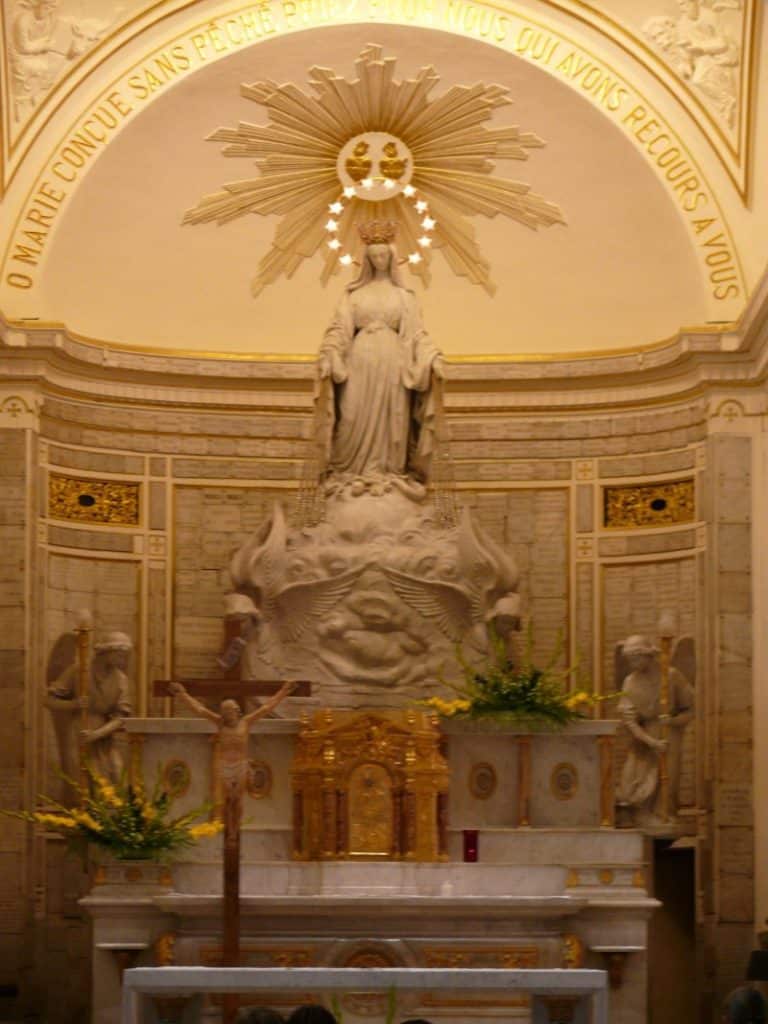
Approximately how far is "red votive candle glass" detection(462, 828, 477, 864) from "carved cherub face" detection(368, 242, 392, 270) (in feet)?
18.5

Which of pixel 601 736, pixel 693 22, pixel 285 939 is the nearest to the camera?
pixel 285 939

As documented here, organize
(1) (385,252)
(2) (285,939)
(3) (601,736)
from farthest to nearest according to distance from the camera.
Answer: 1. (1) (385,252)
2. (3) (601,736)
3. (2) (285,939)

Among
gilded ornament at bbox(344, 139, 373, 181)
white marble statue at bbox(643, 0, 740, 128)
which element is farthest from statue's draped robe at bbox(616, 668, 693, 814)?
gilded ornament at bbox(344, 139, 373, 181)

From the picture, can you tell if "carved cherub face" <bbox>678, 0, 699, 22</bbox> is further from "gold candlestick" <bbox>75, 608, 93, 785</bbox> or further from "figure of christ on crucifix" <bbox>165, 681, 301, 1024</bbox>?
"figure of christ on crucifix" <bbox>165, 681, 301, 1024</bbox>

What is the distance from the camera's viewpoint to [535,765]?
18.4 m

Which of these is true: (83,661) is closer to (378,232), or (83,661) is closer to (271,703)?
(271,703)

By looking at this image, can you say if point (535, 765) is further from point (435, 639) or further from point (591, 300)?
point (591, 300)

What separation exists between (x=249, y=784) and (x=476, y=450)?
6097mm

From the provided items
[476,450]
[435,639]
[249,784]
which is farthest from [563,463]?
[249,784]

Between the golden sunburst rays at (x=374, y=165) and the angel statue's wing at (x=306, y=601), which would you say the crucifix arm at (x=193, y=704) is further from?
the golden sunburst rays at (x=374, y=165)

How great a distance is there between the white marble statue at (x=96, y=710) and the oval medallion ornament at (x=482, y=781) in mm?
2999

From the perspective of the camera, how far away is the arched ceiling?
2228 cm

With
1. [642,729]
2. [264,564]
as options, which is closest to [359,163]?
[264,564]

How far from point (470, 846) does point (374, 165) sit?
8.26 metres
